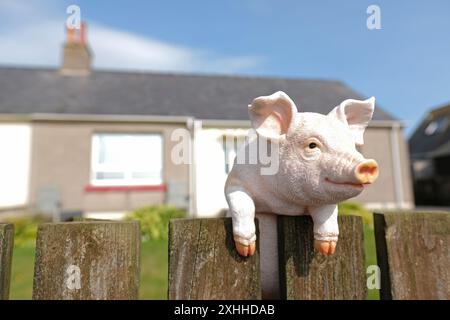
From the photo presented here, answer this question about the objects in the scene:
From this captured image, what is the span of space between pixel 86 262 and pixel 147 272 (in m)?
4.03

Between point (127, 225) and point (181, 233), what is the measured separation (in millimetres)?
172

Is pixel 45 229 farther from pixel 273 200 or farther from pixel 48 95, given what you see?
pixel 48 95

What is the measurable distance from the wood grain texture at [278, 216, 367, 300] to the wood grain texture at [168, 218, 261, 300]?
112mm

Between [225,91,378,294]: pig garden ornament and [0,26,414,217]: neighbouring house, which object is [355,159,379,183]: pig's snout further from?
[0,26,414,217]: neighbouring house

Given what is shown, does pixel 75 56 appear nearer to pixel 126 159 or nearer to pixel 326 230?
pixel 126 159

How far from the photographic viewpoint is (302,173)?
979mm

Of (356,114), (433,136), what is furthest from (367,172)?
(433,136)

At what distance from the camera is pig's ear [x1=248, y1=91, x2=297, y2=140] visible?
1073 millimetres

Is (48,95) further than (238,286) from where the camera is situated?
Yes

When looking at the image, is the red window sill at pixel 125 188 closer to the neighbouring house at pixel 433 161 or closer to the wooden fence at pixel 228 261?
the wooden fence at pixel 228 261

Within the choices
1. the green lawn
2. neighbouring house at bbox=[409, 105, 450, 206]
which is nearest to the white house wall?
the green lawn

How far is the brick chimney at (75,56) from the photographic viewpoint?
13656 millimetres
